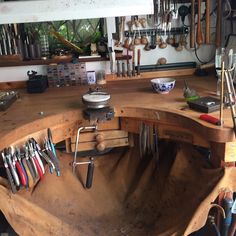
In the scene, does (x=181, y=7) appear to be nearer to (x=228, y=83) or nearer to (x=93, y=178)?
(x=228, y=83)

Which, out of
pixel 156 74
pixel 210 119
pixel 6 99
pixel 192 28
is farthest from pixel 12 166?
pixel 192 28

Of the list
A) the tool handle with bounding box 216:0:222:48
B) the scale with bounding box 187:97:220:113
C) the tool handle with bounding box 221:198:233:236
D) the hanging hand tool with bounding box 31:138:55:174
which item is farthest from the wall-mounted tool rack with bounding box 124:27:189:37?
the tool handle with bounding box 221:198:233:236

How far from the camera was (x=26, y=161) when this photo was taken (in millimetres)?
1232

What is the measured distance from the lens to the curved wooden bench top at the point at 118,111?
1.23 meters

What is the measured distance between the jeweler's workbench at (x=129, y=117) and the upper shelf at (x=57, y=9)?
1.41 feet

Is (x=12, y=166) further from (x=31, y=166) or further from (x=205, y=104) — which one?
(x=205, y=104)

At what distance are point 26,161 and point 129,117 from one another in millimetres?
555

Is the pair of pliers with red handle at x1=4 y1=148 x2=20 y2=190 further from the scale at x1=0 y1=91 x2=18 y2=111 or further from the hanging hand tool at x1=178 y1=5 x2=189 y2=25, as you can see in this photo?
the hanging hand tool at x1=178 y1=5 x2=189 y2=25

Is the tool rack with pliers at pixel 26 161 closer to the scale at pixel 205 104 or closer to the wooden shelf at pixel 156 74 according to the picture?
the scale at pixel 205 104

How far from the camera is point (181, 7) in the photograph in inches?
77.0

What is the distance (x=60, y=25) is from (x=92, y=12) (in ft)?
1.81

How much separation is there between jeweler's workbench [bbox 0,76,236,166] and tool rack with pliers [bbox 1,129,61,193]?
43 millimetres

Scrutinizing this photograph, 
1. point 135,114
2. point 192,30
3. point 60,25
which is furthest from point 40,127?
point 192,30

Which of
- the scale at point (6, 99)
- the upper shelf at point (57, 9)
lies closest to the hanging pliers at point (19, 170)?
the scale at point (6, 99)
